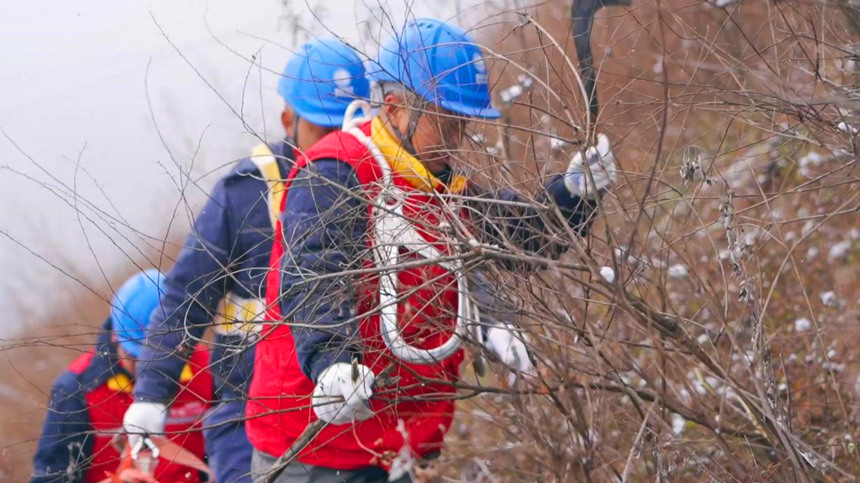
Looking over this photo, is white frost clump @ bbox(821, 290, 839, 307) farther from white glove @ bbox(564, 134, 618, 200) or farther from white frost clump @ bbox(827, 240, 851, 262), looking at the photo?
white glove @ bbox(564, 134, 618, 200)

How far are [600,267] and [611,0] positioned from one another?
0.76 meters

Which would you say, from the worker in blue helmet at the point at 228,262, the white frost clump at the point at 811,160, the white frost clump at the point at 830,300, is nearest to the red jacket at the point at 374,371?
the worker in blue helmet at the point at 228,262

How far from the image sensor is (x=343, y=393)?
8.70 feet

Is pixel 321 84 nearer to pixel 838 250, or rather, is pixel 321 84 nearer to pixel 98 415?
pixel 98 415

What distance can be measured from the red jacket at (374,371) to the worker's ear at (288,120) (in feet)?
4.43

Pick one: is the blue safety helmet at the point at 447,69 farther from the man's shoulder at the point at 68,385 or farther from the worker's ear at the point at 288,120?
the man's shoulder at the point at 68,385

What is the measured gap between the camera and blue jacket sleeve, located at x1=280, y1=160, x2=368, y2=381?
101 inches

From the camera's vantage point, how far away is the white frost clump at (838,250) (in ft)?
17.0

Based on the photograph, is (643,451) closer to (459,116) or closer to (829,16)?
(459,116)

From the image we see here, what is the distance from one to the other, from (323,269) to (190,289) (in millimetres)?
961

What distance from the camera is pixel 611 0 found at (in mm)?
2695

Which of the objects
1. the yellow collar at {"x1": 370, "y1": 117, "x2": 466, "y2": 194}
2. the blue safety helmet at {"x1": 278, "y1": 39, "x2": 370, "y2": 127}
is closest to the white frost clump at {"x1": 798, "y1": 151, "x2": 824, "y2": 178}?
the blue safety helmet at {"x1": 278, "y1": 39, "x2": 370, "y2": 127}

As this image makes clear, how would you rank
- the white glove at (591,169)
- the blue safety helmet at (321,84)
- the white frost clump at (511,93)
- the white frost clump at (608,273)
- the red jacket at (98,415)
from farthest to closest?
1. the blue safety helmet at (321,84)
2. the red jacket at (98,415)
3. the white frost clump at (511,93)
4. the white glove at (591,169)
5. the white frost clump at (608,273)

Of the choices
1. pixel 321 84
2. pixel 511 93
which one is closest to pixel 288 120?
pixel 321 84
